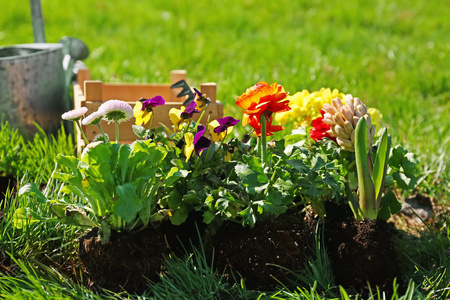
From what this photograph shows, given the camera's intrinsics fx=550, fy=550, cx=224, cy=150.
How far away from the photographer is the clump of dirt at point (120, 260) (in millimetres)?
1870

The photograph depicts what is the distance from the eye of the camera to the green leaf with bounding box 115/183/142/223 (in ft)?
5.68

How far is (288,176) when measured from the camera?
1.96 m

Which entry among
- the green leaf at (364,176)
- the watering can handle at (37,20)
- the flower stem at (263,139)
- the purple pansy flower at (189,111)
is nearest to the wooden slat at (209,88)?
the purple pansy flower at (189,111)

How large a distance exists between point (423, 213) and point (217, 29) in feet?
13.1

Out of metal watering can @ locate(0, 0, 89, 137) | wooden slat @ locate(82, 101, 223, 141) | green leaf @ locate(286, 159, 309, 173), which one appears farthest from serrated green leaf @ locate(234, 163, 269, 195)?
metal watering can @ locate(0, 0, 89, 137)

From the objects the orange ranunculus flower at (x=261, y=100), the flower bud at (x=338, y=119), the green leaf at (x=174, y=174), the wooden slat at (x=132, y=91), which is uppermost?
the orange ranunculus flower at (x=261, y=100)

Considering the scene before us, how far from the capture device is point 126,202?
1.73 meters

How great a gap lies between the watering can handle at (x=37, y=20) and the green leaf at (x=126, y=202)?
2297mm

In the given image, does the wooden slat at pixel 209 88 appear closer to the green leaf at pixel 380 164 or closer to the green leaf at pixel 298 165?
the green leaf at pixel 298 165

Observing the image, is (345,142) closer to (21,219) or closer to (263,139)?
(263,139)

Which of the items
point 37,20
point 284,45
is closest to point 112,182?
point 37,20

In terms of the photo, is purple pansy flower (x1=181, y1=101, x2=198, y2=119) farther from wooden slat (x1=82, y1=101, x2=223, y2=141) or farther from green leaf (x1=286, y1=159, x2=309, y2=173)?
wooden slat (x1=82, y1=101, x2=223, y2=141)

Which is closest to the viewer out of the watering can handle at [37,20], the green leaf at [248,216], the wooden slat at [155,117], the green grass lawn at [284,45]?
the green leaf at [248,216]

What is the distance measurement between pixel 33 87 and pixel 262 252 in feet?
6.30
